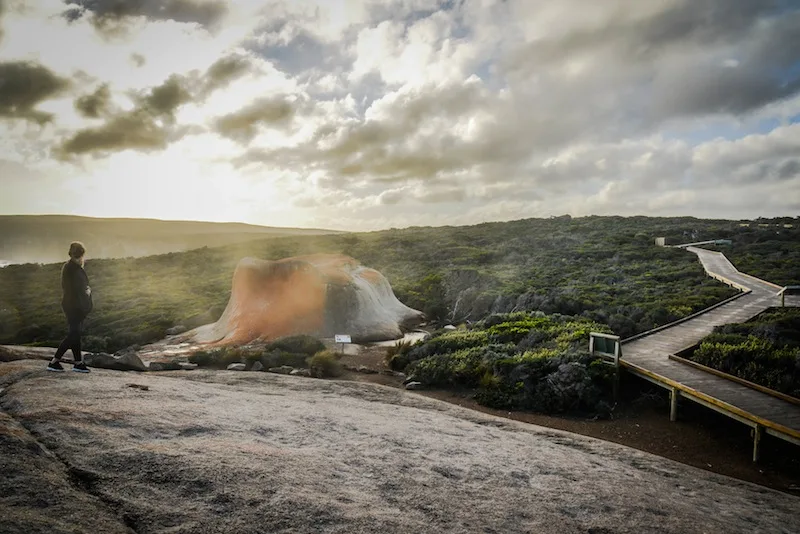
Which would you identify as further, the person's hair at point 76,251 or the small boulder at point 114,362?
the small boulder at point 114,362

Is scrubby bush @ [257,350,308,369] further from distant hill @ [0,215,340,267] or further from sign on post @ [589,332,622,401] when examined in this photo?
distant hill @ [0,215,340,267]

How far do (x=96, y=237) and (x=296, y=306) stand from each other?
121 metres

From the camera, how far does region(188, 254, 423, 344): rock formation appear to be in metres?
24.4

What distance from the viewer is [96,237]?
117m

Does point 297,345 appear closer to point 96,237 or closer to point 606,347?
point 606,347

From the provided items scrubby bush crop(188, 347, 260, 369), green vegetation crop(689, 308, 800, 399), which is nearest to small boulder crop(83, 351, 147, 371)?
scrubby bush crop(188, 347, 260, 369)

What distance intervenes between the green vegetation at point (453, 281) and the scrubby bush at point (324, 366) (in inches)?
495

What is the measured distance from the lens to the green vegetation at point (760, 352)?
12.4 metres

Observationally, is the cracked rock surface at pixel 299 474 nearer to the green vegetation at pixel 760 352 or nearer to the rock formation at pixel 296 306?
the green vegetation at pixel 760 352

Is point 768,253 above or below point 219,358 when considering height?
above

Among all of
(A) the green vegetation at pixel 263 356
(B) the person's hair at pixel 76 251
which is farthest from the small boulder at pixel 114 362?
(A) the green vegetation at pixel 263 356

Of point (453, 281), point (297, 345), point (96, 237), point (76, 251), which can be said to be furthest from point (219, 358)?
point (96, 237)

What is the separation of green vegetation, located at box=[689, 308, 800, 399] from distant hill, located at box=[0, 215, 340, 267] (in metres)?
112

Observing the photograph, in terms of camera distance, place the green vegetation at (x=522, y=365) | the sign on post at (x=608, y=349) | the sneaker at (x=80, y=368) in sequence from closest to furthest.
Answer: the sneaker at (x=80, y=368) < the green vegetation at (x=522, y=365) < the sign on post at (x=608, y=349)
